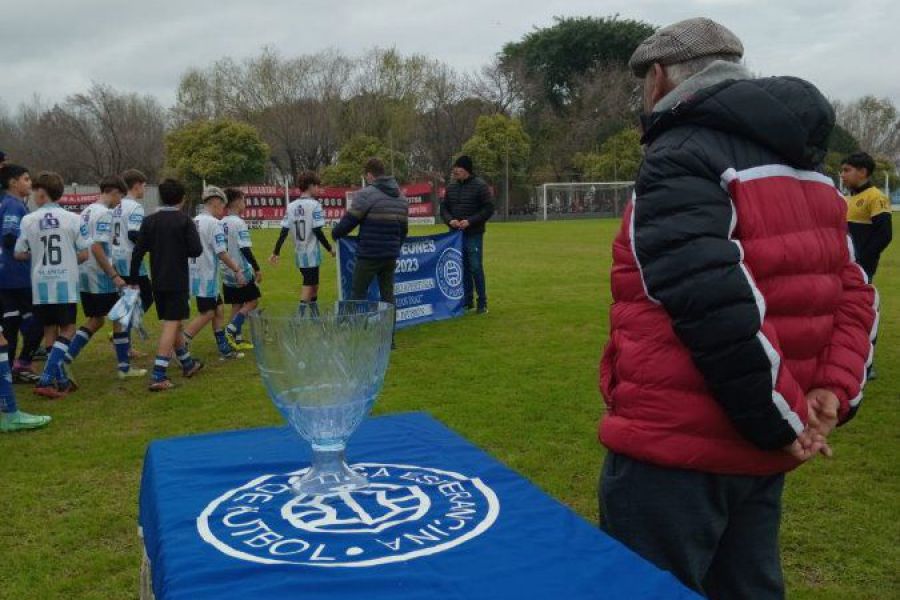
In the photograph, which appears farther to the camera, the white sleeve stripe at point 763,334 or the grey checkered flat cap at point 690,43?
the grey checkered flat cap at point 690,43

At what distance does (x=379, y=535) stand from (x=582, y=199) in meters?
54.6

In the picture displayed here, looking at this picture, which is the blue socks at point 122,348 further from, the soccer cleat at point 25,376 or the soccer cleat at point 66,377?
the soccer cleat at point 25,376

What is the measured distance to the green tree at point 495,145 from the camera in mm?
53031

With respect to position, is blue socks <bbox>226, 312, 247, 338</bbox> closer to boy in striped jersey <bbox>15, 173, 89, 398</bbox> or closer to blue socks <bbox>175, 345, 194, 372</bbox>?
blue socks <bbox>175, 345, 194, 372</bbox>

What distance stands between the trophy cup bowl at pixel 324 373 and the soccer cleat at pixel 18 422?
5.00m

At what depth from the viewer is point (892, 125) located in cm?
7925

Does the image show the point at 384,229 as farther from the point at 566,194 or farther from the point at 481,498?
the point at 566,194

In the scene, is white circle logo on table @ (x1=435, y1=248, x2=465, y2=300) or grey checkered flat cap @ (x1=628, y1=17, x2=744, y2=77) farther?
white circle logo on table @ (x1=435, y1=248, x2=465, y2=300)

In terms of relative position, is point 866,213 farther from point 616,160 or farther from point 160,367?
point 616,160

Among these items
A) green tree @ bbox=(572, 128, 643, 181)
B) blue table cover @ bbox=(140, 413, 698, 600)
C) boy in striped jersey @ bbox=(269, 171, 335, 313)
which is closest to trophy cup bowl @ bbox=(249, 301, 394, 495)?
blue table cover @ bbox=(140, 413, 698, 600)

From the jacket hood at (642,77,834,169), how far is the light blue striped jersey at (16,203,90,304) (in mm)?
6334

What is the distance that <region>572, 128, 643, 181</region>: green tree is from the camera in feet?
178

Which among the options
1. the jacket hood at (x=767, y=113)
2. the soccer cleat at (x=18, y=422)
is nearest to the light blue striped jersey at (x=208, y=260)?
the soccer cleat at (x=18, y=422)

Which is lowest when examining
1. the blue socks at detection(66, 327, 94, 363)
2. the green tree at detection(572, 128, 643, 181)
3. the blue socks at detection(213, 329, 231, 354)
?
the blue socks at detection(213, 329, 231, 354)
